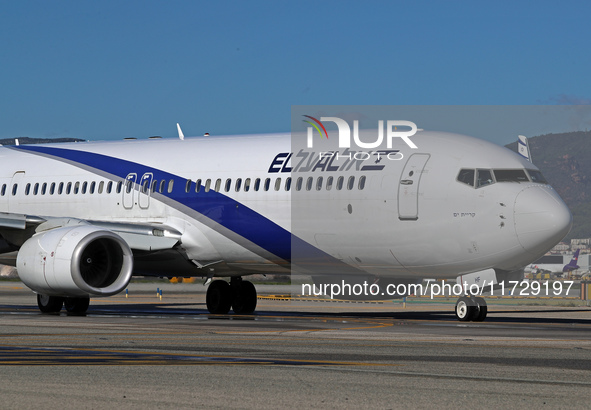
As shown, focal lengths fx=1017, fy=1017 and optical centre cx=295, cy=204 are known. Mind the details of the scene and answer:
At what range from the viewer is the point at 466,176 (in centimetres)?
2192

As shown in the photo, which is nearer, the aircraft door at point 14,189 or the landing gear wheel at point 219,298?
the landing gear wheel at point 219,298

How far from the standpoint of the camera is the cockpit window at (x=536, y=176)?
2206 cm

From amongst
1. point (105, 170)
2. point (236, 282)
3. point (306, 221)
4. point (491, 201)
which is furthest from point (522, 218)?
point (105, 170)

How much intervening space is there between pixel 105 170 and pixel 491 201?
1129cm

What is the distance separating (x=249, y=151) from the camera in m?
25.8

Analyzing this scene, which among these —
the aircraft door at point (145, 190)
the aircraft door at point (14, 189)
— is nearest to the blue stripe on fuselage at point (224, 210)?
the aircraft door at point (145, 190)

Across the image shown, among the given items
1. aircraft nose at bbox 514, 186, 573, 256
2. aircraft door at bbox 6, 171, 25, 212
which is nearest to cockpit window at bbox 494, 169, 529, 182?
aircraft nose at bbox 514, 186, 573, 256

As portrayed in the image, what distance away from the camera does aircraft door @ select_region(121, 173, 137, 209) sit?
27.0 meters

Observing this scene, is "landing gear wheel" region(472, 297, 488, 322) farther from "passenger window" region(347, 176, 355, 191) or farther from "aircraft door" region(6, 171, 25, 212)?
"aircraft door" region(6, 171, 25, 212)

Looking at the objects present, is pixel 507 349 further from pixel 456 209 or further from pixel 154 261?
pixel 154 261

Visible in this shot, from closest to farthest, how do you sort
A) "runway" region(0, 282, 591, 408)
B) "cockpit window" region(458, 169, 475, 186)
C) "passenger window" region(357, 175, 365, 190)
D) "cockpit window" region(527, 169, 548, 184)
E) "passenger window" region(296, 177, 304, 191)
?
1. "runway" region(0, 282, 591, 408)
2. "cockpit window" region(458, 169, 475, 186)
3. "cockpit window" region(527, 169, 548, 184)
4. "passenger window" region(357, 175, 365, 190)
5. "passenger window" region(296, 177, 304, 191)

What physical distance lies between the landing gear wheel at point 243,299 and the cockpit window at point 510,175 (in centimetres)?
908

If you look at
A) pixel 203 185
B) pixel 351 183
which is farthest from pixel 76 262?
pixel 351 183

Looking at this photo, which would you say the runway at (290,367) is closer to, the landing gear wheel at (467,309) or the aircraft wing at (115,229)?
the landing gear wheel at (467,309)
